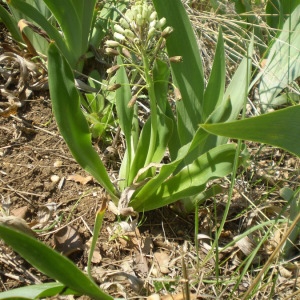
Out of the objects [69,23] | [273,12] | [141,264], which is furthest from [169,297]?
[273,12]

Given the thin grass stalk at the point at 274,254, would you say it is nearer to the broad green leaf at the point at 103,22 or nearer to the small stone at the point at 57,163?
the small stone at the point at 57,163

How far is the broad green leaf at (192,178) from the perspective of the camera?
1346 mm

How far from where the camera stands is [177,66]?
56.7 inches

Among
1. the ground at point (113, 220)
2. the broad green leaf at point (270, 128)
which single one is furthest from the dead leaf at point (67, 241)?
the broad green leaf at point (270, 128)

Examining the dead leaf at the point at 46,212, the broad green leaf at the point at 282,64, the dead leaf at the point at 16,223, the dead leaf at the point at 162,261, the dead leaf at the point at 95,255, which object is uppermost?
the broad green leaf at the point at 282,64

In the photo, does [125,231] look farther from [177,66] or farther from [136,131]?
[177,66]

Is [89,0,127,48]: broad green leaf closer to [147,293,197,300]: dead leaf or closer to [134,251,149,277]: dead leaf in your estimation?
[134,251,149,277]: dead leaf

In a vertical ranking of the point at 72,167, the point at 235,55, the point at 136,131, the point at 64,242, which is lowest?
the point at 64,242

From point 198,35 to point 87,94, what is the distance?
0.57 m

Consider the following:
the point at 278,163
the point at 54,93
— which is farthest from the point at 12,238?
the point at 278,163

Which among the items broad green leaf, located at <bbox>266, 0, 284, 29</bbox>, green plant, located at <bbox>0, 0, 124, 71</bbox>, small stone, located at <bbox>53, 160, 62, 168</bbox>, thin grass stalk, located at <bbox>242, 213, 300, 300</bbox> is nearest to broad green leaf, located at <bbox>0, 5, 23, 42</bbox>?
green plant, located at <bbox>0, 0, 124, 71</bbox>

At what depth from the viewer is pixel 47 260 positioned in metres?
1.03

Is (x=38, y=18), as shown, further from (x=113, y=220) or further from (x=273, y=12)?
(x=273, y=12)

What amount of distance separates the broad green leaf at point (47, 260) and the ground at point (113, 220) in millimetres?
267
